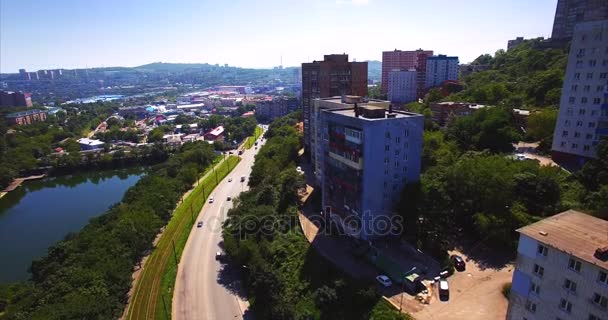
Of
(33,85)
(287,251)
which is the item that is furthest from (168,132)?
(33,85)

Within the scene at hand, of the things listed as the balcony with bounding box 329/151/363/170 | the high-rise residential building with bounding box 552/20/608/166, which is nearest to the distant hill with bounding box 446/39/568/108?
the high-rise residential building with bounding box 552/20/608/166

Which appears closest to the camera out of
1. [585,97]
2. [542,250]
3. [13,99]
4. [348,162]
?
[542,250]

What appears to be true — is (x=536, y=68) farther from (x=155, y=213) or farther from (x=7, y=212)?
(x=7, y=212)

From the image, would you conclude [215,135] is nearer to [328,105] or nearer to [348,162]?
[328,105]

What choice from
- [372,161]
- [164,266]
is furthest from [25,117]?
[372,161]

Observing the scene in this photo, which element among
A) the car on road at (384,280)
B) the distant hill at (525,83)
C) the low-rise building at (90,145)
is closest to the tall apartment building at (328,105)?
the car on road at (384,280)

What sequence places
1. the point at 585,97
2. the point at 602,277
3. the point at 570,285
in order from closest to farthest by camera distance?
the point at 602,277 < the point at 570,285 < the point at 585,97
